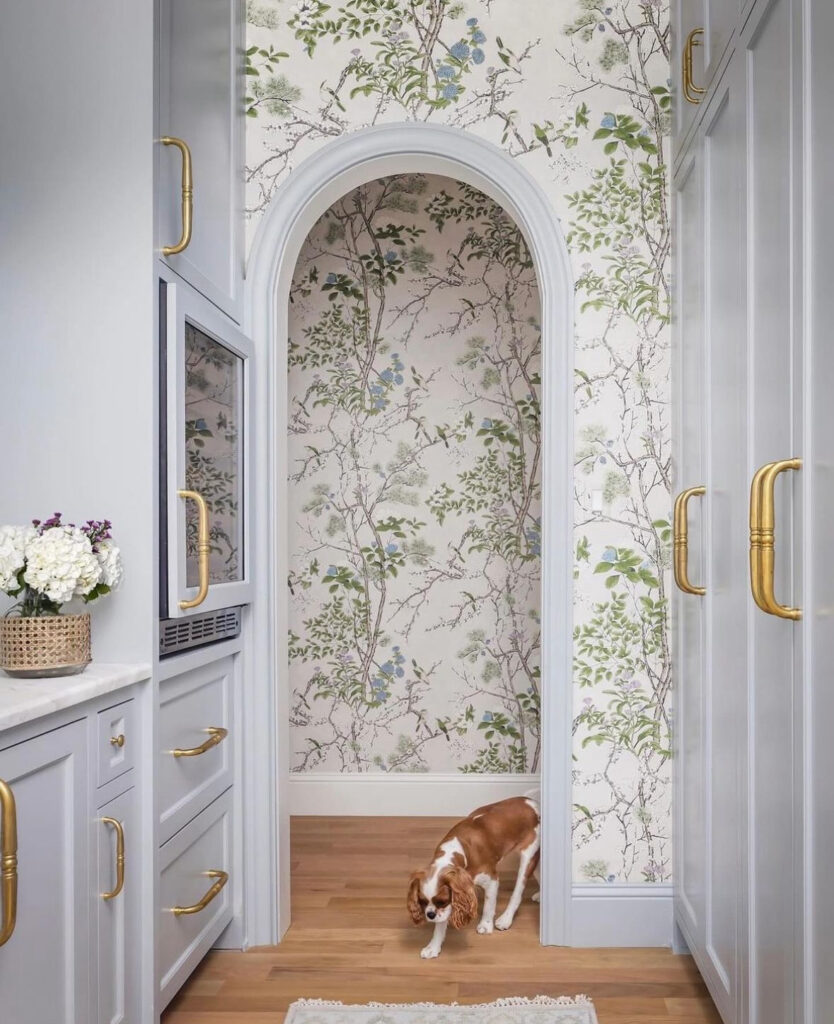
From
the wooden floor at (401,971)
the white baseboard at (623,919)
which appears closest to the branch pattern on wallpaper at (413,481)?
the wooden floor at (401,971)

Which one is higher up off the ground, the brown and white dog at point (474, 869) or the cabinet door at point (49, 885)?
the cabinet door at point (49, 885)

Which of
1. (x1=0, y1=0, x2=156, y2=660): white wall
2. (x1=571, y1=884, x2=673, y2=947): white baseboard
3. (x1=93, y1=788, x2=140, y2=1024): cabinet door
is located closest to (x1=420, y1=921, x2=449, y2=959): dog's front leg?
(x1=571, y1=884, x2=673, y2=947): white baseboard

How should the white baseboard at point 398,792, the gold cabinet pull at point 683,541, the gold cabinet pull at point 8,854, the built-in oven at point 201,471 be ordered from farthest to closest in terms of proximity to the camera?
the white baseboard at point 398,792
the gold cabinet pull at point 683,541
the built-in oven at point 201,471
the gold cabinet pull at point 8,854

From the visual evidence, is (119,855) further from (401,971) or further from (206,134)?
(206,134)

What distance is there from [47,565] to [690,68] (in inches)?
73.6

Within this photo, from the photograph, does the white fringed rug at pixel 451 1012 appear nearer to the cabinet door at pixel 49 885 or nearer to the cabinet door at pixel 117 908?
the cabinet door at pixel 117 908

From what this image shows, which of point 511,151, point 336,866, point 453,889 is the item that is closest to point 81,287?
point 511,151

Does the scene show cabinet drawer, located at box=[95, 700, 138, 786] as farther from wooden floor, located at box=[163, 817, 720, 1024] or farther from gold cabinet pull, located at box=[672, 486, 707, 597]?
gold cabinet pull, located at box=[672, 486, 707, 597]

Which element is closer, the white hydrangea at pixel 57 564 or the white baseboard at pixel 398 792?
the white hydrangea at pixel 57 564

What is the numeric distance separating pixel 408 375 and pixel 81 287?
6.61 feet

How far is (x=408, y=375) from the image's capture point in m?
3.83

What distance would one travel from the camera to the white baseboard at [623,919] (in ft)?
8.36

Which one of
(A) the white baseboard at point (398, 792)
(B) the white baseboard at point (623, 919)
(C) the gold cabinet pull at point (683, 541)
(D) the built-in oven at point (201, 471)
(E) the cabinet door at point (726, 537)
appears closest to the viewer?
(E) the cabinet door at point (726, 537)

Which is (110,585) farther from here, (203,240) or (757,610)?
(757,610)
